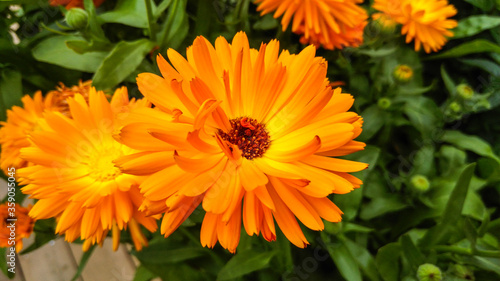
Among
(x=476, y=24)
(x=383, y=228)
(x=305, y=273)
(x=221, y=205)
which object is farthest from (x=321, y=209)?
(x=476, y=24)

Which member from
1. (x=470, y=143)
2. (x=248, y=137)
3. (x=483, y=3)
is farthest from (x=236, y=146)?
(x=483, y=3)

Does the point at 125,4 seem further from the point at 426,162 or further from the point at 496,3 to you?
the point at 496,3

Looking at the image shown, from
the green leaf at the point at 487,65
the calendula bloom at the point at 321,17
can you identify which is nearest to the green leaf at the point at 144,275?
the calendula bloom at the point at 321,17

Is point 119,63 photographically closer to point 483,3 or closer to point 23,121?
point 23,121

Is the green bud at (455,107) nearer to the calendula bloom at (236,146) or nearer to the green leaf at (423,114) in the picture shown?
the green leaf at (423,114)

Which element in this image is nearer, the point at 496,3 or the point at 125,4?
the point at 125,4

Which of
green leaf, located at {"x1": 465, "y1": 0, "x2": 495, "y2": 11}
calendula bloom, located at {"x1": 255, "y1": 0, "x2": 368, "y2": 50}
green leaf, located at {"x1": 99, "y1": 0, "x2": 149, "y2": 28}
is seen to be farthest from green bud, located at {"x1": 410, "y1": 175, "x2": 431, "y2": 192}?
green leaf, located at {"x1": 99, "y1": 0, "x2": 149, "y2": 28}

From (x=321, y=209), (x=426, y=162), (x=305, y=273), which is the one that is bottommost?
(x=305, y=273)
